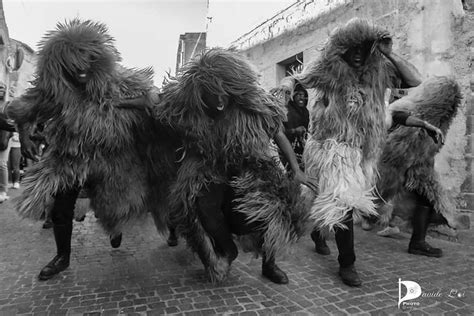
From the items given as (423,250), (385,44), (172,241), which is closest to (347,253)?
(423,250)

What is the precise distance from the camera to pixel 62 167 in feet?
9.90

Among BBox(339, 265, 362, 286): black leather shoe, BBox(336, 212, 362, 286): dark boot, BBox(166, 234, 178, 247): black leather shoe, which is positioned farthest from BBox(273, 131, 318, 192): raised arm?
BBox(166, 234, 178, 247): black leather shoe

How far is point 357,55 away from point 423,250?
220 centimetres

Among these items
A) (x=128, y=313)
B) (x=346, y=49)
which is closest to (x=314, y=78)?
(x=346, y=49)

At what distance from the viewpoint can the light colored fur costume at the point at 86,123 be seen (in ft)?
9.77

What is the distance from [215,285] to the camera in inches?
122

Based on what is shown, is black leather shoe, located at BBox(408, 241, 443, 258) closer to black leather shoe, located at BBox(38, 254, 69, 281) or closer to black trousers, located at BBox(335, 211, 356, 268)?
black trousers, located at BBox(335, 211, 356, 268)

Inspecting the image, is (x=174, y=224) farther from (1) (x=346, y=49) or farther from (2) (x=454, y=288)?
(2) (x=454, y=288)

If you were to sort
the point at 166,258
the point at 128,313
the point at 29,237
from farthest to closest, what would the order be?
the point at 29,237
the point at 166,258
the point at 128,313

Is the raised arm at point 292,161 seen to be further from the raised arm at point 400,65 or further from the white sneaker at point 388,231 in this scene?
the white sneaker at point 388,231

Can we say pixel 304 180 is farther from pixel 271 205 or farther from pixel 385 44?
pixel 385 44

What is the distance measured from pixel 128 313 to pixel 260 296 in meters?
0.97

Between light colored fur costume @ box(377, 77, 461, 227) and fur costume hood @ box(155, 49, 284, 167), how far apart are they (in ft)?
5.78

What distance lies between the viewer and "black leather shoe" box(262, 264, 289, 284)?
315 centimetres
